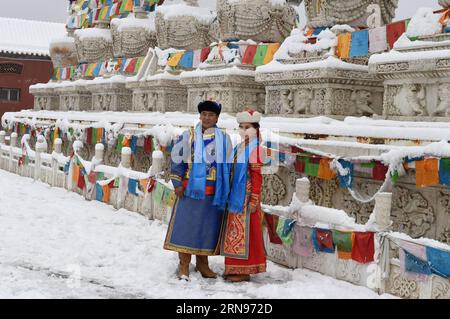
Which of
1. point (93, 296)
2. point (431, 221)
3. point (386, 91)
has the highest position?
point (386, 91)

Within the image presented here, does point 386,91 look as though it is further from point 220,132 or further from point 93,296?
point 93,296

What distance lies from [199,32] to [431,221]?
31.2ft

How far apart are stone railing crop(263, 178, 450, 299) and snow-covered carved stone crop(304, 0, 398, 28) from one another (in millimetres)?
4086

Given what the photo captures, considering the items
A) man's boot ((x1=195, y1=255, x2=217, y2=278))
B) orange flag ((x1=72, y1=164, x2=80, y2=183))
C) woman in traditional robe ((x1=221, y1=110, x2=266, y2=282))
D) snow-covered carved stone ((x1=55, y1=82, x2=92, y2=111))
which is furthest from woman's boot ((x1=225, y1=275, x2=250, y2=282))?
snow-covered carved stone ((x1=55, y1=82, x2=92, y2=111))

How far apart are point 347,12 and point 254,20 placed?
2365 millimetres

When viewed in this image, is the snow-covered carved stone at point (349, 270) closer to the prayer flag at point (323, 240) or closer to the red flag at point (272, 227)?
the prayer flag at point (323, 240)

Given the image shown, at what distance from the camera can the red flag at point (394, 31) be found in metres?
8.11

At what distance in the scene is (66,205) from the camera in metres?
10.6

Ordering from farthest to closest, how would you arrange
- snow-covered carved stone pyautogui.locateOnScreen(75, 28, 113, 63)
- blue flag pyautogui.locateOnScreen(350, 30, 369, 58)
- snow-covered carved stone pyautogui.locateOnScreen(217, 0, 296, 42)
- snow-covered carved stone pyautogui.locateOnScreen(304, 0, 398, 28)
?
1. snow-covered carved stone pyautogui.locateOnScreen(75, 28, 113, 63)
2. snow-covered carved stone pyautogui.locateOnScreen(217, 0, 296, 42)
3. snow-covered carved stone pyautogui.locateOnScreen(304, 0, 398, 28)
4. blue flag pyautogui.locateOnScreen(350, 30, 369, 58)

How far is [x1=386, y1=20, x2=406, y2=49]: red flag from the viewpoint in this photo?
26.6 feet

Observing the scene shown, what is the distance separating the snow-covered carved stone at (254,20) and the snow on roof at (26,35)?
1968 cm

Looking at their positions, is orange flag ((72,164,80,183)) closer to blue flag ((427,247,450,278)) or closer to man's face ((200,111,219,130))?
man's face ((200,111,219,130))

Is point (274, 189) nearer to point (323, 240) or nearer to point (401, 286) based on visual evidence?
point (323, 240)
